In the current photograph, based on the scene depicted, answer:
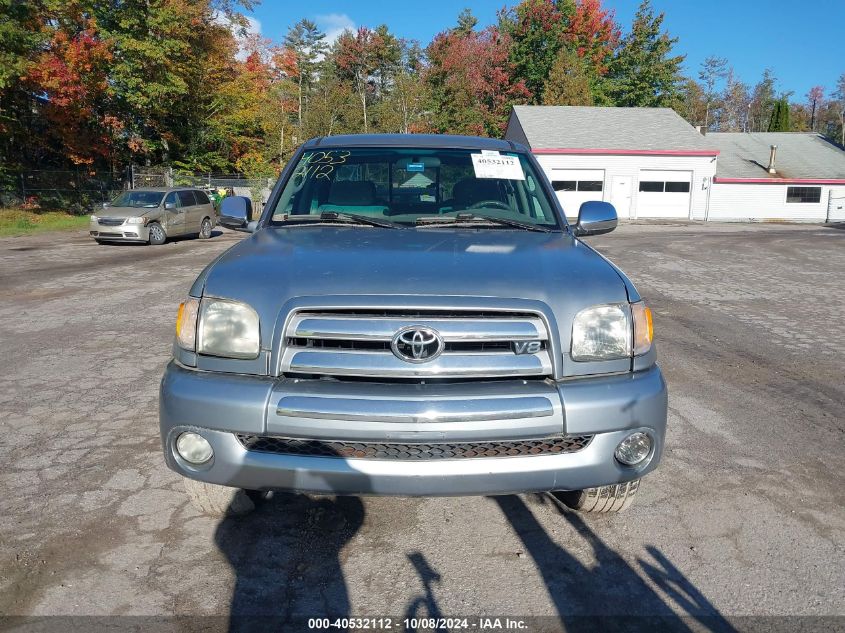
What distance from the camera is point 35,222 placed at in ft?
82.1

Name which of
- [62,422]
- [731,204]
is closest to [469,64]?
[731,204]

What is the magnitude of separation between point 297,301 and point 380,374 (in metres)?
0.44

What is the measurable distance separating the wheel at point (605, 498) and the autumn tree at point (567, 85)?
47213mm

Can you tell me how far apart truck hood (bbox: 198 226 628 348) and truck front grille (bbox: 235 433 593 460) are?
392mm

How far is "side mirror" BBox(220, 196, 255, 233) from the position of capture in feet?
13.8

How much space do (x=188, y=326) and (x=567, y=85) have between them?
1889 inches

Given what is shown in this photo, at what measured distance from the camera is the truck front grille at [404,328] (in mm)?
2547

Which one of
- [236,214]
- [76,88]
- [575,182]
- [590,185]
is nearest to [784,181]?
[590,185]

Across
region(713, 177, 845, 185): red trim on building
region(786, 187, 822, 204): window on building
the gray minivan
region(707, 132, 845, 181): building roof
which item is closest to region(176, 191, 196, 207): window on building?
the gray minivan

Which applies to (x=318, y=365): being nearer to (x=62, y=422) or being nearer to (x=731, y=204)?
(x=62, y=422)

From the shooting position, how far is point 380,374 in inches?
100

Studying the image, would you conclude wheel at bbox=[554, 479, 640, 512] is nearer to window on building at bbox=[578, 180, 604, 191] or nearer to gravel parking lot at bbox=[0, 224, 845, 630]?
gravel parking lot at bbox=[0, 224, 845, 630]

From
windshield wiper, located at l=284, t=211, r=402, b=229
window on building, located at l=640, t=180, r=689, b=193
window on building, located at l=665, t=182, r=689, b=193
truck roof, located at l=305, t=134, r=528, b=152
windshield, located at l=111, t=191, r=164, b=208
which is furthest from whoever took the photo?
window on building, located at l=665, t=182, r=689, b=193

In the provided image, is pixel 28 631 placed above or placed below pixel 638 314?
below
